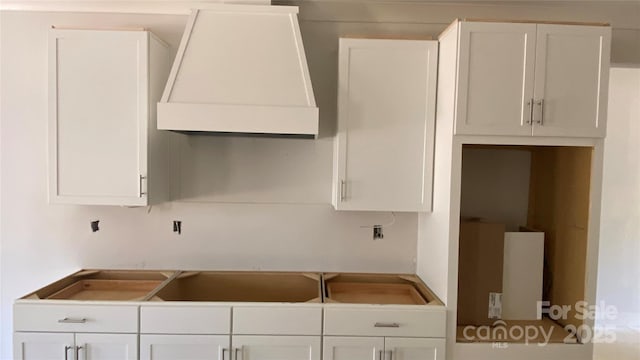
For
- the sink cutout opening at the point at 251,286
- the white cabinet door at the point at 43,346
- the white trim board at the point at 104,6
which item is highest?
the white trim board at the point at 104,6

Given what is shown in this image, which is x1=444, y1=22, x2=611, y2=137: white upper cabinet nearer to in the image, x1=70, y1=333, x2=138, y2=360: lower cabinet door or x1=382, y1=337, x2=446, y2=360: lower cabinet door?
x1=382, y1=337, x2=446, y2=360: lower cabinet door

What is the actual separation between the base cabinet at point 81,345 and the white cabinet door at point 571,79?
7.45 feet

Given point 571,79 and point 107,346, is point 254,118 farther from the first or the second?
point 571,79

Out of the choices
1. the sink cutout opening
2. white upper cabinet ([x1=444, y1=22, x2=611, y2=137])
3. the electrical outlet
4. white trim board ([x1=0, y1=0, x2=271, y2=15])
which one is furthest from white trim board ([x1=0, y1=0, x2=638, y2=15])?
the sink cutout opening

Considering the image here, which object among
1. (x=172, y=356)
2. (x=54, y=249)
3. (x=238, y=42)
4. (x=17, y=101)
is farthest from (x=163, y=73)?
(x=172, y=356)

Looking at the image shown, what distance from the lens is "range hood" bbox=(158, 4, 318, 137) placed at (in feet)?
5.76

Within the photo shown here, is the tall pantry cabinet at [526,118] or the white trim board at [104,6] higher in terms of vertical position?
the white trim board at [104,6]

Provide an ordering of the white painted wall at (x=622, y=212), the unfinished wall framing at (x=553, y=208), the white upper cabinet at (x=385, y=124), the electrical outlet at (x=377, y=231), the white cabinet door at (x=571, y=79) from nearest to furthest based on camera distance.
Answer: the white cabinet door at (x=571, y=79) → the unfinished wall framing at (x=553, y=208) → the white upper cabinet at (x=385, y=124) → the electrical outlet at (x=377, y=231) → the white painted wall at (x=622, y=212)

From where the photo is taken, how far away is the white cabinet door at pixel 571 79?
1693mm

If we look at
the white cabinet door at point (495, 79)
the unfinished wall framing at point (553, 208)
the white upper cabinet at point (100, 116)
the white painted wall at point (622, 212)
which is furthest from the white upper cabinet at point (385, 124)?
the white painted wall at point (622, 212)

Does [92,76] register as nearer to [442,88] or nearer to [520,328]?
[442,88]

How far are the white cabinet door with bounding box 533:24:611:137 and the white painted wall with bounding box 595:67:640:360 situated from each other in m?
1.69

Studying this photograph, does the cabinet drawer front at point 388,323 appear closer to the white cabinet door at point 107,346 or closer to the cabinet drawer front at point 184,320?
the cabinet drawer front at point 184,320

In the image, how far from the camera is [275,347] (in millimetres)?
1753
